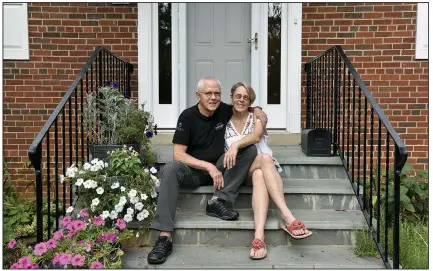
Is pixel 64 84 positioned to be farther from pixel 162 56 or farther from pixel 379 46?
pixel 379 46

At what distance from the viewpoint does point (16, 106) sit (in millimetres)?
4590

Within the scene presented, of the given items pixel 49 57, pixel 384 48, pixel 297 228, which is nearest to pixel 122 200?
pixel 297 228

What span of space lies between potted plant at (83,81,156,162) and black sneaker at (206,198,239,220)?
0.74m

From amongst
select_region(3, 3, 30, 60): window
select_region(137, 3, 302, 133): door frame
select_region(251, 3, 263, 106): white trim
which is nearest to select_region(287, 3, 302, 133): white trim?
select_region(137, 3, 302, 133): door frame

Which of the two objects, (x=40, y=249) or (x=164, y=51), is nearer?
(x=40, y=249)

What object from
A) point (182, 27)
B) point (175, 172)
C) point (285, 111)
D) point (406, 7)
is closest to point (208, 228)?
point (175, 172)

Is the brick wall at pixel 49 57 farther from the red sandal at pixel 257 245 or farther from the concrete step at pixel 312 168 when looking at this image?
the red sandal at pixel 257 245

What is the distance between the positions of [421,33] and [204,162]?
9.06 feet

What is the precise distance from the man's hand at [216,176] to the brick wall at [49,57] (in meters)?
2.09

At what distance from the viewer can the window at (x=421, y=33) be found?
4.49 meters

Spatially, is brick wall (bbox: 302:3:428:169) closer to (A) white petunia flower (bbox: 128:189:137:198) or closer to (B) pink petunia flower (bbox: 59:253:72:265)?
(A) white petunia flower (bbox: 128:189:137:198)

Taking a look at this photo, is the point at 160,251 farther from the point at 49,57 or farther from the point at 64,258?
the point at 49,57

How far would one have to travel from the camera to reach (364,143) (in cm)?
319

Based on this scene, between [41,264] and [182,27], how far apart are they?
9.86ft
